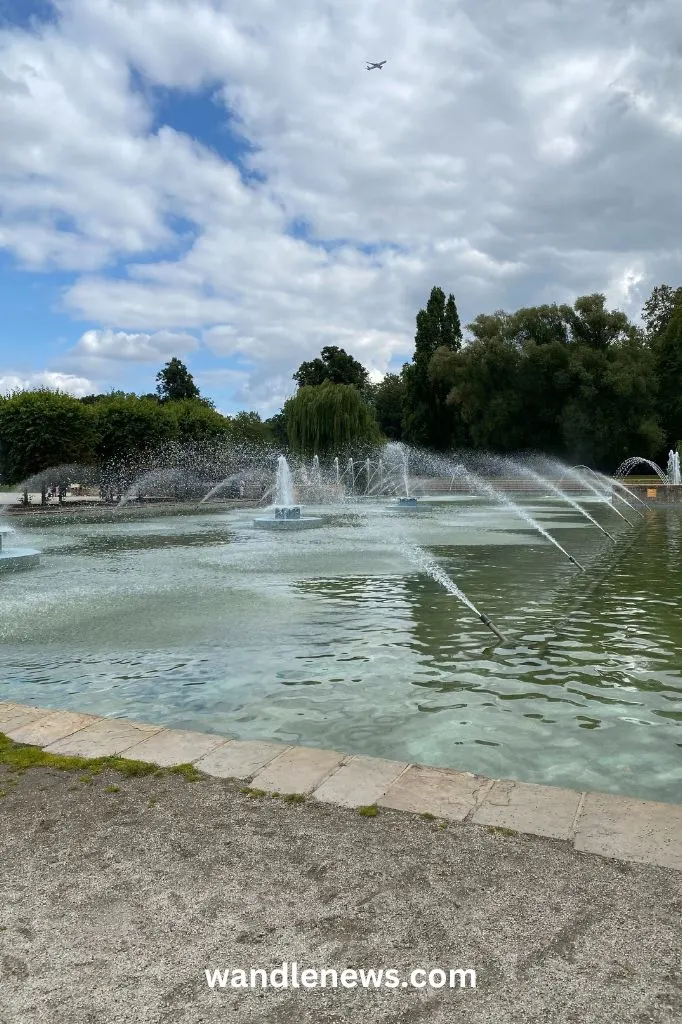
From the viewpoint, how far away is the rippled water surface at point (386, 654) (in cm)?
541

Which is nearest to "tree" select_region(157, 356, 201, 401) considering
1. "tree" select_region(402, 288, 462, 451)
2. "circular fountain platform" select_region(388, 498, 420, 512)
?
"tree" select_region(402, 288, 462, 451)

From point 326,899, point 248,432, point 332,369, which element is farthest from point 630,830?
point 332,369

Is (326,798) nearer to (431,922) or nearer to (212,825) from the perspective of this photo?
(212,825)

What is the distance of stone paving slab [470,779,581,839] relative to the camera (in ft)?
11.8

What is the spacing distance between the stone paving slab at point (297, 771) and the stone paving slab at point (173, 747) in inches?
20.3

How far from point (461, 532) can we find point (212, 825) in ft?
56.8

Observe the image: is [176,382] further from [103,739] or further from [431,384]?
[103,739]

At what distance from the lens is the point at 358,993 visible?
2.54 m

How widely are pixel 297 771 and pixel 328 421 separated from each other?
45681 mm

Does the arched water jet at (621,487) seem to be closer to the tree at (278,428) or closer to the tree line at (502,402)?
the tree line at (502,402)

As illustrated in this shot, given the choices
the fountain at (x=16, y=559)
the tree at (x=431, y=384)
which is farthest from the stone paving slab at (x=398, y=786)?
the tree at (x=431, y=384)

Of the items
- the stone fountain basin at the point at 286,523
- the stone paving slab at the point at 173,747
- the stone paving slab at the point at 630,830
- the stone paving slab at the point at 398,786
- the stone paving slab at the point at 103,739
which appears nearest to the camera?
the stone paving slab at the point at 630,830

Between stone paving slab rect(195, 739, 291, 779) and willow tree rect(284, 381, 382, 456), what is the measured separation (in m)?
45.0

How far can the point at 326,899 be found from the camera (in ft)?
10.1
